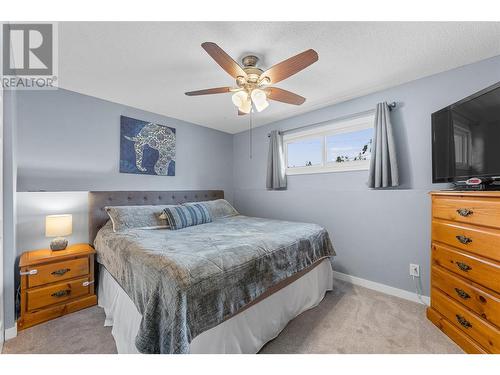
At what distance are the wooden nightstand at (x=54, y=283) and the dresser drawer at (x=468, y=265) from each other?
3.21 metres

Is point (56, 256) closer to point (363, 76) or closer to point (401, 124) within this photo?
point (363, 76)

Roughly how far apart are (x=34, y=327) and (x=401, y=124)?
13.2 feet

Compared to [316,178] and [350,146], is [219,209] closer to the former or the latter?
[316,178]

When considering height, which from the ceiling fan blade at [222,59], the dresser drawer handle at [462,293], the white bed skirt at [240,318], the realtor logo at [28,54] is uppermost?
the realtor logo at [28,54]

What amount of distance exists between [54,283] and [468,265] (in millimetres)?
3397

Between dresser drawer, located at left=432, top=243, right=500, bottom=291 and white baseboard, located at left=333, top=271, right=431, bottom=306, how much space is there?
61 cm

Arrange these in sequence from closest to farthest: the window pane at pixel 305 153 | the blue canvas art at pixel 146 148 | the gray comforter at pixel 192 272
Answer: the gray comforter at pixel 192 272 → the blue canvas art at pixel 146 148 → the window pane at pixel 305 153

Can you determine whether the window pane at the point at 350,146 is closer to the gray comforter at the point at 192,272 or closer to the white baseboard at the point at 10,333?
the gray comforter at the point at 192,272

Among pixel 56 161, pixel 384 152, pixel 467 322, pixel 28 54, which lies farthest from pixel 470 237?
pixel 56 161

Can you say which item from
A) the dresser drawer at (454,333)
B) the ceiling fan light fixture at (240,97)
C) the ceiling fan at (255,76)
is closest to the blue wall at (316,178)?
the dresser drawer at (454,333)

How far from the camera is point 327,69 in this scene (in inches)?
79.4

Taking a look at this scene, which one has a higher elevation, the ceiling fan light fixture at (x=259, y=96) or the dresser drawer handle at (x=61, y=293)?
the ceiling fan light fixture at (x=259, y=96)

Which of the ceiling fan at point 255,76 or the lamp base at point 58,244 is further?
the lamp base at point 58,244

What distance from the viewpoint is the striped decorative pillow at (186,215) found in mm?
2457
